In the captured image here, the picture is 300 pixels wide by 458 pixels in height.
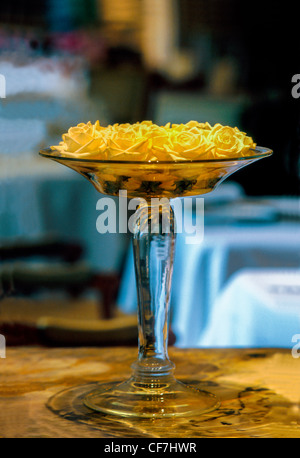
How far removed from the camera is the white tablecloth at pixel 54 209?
257 cm

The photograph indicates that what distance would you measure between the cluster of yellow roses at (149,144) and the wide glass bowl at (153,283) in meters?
0.01

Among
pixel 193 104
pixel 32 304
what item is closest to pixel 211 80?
pixel 193 104

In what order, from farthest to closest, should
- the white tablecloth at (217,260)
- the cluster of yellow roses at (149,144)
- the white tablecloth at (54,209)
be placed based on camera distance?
the white tablecloth at (54,209) < the white tablecloth at (217,260) < the cluster of yellow roses at (149,144)

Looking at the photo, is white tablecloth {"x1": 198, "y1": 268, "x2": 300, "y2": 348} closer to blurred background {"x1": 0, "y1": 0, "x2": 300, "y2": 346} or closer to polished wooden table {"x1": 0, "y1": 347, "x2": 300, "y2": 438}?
blurred background {"x1": 0, "y1": 0, "x2": 300, "y2": 346}

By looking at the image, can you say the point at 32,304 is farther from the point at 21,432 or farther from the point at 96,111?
the point at 21,432

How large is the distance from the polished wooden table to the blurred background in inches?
11.1

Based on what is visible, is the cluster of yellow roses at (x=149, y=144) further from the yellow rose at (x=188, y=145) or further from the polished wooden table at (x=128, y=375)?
the polished wooden table at (x=128, y=375)

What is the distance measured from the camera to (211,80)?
3.61 metres

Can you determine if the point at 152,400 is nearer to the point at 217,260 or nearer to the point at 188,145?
the point at 188,145

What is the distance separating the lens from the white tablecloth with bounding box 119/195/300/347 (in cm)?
159

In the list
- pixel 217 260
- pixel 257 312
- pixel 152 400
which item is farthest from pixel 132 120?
pixel 152 400

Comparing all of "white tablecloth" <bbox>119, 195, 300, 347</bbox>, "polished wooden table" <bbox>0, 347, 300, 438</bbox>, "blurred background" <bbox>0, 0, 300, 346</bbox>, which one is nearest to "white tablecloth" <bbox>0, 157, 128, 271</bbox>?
"blurred background" <bbox>0, 0, 300, 346</bbox>

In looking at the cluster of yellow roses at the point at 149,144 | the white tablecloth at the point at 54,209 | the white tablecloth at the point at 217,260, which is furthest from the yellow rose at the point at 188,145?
the white tablecloth at the point at 54,209

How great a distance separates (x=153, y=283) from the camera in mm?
732
